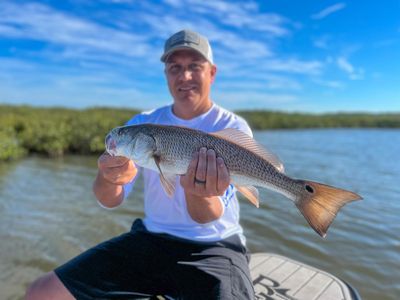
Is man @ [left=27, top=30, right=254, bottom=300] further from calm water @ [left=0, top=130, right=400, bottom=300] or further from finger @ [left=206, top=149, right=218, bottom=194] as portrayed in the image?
calm water @ [left=0, top=130, right=400, bottom=300]

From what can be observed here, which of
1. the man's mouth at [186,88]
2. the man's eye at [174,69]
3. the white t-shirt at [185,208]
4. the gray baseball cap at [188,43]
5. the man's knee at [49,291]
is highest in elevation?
the gray baseball cap at [188,43]

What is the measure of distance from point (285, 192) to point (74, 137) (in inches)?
761

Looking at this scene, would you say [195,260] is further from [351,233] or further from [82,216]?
[82,216]

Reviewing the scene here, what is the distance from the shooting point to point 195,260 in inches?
114

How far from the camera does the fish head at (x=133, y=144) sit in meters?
2.67

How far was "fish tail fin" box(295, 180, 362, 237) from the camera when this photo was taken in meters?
2.43

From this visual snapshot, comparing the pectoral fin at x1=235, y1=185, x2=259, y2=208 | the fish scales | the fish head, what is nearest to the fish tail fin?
the fish scales

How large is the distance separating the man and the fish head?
0.52 ft

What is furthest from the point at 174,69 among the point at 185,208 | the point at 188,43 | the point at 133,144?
the point at 185,208

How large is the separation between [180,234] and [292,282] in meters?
1.50

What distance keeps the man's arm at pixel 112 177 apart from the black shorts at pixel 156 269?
437mm

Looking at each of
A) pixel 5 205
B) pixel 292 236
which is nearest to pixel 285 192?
pixel 292 236

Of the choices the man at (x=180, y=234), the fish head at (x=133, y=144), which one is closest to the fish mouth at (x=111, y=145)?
the fish head at (x=133, y=144)

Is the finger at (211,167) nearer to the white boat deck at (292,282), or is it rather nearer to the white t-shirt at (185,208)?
the white t-shirt at (185,208)
